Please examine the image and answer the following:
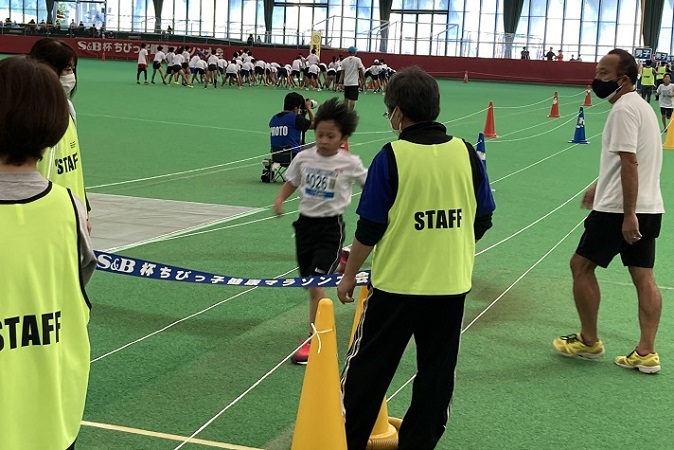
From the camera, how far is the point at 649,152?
19.7 ft

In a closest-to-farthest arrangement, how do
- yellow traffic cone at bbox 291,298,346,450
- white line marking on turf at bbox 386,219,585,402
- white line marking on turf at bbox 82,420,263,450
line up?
1. yellow traffic cone at bbox 291,298,346,450
2. white line marking on turf at bbox 82,420,263,450
3. white line marking on turf at bbox 386,219,585,402

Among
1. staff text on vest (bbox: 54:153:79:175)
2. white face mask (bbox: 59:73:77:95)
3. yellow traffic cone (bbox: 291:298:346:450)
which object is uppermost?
white face mask (bbox: 59:73:77:95)

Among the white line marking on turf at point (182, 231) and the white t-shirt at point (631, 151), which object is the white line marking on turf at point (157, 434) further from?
the white line marking on turf at point (182, 231)

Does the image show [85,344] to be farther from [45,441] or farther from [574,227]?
[574,227]

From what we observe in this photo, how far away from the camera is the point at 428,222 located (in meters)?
4.04

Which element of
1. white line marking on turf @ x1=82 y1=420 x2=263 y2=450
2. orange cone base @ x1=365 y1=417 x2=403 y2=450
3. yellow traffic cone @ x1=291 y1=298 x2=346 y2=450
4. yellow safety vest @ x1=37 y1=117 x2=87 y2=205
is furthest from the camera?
yellow safety vest @ x1=37 y1=117 x2=87 y2=205

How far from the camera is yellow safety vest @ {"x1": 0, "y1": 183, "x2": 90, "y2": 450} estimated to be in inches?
98.0

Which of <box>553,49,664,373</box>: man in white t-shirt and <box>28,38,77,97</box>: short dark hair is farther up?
<box>28,38,77,97</box>: short dark hair

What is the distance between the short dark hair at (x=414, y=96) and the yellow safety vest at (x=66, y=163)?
81.3 inches

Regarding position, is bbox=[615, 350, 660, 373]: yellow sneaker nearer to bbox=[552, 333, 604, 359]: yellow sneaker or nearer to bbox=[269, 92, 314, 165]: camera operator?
bbox=[552, 333, 604, 359]: yellow sneaker

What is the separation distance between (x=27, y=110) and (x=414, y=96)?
199cm

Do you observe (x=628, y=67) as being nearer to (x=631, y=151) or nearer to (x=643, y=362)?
(x=631, y=151)

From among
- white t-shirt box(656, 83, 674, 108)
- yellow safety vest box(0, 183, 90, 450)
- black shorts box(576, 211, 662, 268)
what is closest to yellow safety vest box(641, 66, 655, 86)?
white t-shirt box(656, 83, 674, 108)

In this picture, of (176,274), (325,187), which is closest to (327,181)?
(325,187)
